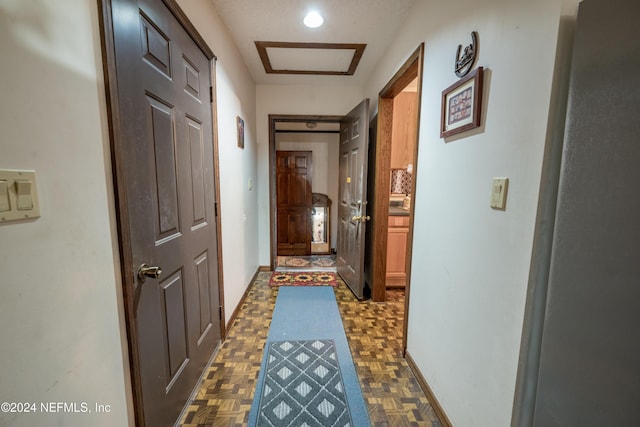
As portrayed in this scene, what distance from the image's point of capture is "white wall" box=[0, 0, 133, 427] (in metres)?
0.54

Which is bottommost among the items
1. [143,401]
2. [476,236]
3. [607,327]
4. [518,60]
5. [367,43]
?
[143,401]

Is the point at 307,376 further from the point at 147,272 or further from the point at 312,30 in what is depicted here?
the point at 312,30

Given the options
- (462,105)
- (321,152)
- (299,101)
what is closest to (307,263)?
(321,152)

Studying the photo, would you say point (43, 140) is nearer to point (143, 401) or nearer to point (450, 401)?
point (143, 401)

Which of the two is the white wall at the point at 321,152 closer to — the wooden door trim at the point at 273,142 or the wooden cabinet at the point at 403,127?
the wooden door trim at the point at 273,142

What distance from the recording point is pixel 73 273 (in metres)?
0.68

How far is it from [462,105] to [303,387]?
1.72 m

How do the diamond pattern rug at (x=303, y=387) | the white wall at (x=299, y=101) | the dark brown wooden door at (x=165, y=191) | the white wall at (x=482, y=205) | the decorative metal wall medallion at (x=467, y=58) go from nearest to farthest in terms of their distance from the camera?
the white wall at (x=482, y=205)
the dark brown wooden door at (x=165, y=191)
the decorative metal wall medallion at (x=467, y=58)
the diamond pattern rug at (x=303, y=387)
the white wall at (x=299, y=101)

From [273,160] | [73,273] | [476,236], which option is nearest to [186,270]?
[73,273]

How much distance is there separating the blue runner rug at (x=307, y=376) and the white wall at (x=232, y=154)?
541mm

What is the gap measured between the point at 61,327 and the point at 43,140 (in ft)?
1.59

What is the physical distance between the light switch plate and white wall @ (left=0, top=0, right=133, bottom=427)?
1.34 metres

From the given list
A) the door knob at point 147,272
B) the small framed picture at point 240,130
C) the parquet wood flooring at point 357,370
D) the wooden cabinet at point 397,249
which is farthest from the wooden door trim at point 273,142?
the door knob at point 147,272

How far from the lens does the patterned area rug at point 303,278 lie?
115 inches
